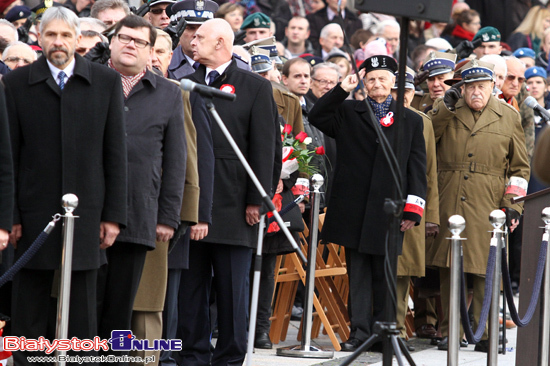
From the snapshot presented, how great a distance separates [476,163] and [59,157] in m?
4.84

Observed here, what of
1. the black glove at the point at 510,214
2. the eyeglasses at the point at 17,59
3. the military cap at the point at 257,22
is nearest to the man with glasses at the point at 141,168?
the eyeglasses at the point at 17,59

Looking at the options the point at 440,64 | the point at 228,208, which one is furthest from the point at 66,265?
the point at 440,64

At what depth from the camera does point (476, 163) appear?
9281 mm

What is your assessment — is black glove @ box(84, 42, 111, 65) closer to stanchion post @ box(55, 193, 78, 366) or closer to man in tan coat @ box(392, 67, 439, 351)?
stanchion post @ box(55, 193, 78, 366)

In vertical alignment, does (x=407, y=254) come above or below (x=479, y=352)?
above

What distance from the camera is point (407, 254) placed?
8906mm

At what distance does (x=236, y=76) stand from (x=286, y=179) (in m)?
1.53

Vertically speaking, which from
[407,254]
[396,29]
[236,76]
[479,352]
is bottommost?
[479,352]

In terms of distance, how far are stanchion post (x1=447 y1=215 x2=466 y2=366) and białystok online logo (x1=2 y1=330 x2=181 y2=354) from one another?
180 cm

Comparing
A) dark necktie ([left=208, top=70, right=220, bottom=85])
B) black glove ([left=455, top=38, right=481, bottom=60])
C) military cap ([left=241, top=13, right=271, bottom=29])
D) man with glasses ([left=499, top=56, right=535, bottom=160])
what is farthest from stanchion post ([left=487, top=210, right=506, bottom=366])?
black glove ([left=455, top=38, right=481, bottom=60])

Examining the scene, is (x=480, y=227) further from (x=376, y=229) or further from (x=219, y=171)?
(x=219, y=171)

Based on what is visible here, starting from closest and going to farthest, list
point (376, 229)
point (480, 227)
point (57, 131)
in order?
point (57, 131)
point (376, 229)
point (480, 227)

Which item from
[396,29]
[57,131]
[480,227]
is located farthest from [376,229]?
[396,29]

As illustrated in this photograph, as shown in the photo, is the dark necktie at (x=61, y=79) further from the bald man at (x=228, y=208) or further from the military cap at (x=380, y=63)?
the military cap at (x=380, y=63)
